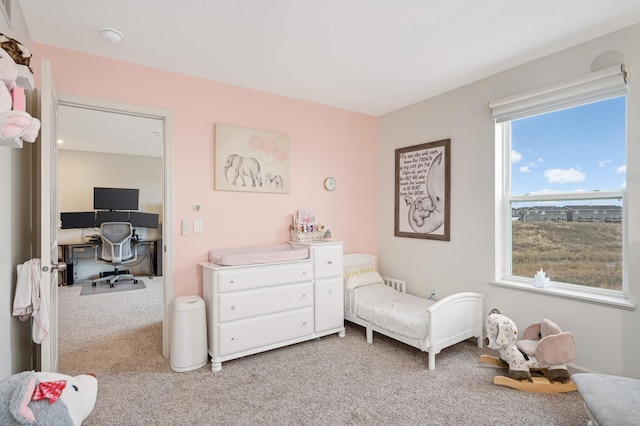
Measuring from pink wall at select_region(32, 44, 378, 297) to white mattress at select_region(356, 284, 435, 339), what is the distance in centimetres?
73

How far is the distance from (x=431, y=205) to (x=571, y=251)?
4.16 ft

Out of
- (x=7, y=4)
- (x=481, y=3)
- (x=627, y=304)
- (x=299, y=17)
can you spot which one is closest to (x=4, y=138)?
(x=7, y=4)

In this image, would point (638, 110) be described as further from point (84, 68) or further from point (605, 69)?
point (84, 68)

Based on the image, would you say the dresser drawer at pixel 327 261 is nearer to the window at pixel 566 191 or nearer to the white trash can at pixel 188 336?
the white trash can at pixel 188 336

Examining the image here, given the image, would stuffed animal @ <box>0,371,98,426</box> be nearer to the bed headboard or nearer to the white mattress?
the white mattress

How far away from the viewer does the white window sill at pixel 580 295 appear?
2.24 m

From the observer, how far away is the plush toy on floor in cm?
222

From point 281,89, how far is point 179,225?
1.65 m

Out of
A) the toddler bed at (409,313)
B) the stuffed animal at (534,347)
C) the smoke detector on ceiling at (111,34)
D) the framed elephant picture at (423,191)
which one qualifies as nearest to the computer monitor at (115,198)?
the smoke detector on ceiling at (111,34)

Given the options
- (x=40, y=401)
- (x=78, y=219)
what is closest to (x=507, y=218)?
(x=40, y=401)

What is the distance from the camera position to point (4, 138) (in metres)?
1.05

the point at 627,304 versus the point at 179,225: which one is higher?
the point at 179,225

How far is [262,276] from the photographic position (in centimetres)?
285

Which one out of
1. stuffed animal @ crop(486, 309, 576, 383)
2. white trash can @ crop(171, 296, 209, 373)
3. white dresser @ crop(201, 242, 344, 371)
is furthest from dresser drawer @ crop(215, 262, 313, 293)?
stuffed animal @ crop(486, 309, 576, 383)
